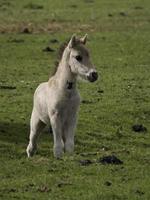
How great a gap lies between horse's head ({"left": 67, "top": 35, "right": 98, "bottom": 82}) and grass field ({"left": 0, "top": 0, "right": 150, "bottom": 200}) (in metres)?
1.37

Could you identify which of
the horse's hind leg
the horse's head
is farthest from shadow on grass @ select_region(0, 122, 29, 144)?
the horse's head

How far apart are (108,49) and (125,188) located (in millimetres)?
20482

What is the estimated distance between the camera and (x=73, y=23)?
40.2 metres

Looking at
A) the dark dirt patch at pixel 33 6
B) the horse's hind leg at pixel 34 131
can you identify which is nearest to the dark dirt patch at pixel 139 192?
the horse's hind leg at pixel 34 131

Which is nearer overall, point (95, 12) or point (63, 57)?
point (63, 57)

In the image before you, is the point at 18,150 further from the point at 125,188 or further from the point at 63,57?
the point at 125,188

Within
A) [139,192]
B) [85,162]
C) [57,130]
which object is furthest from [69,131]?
[139,192]

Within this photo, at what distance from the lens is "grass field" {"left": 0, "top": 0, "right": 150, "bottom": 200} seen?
12.1 m

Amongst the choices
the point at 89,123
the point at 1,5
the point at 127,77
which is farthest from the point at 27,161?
the point at 1,5

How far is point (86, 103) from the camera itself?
21312mm

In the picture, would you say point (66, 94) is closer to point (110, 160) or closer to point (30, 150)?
point (110, 160)

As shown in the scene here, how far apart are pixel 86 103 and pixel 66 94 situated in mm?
7546

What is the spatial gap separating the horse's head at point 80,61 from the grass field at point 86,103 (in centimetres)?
137

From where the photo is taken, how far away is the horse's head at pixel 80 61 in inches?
529
